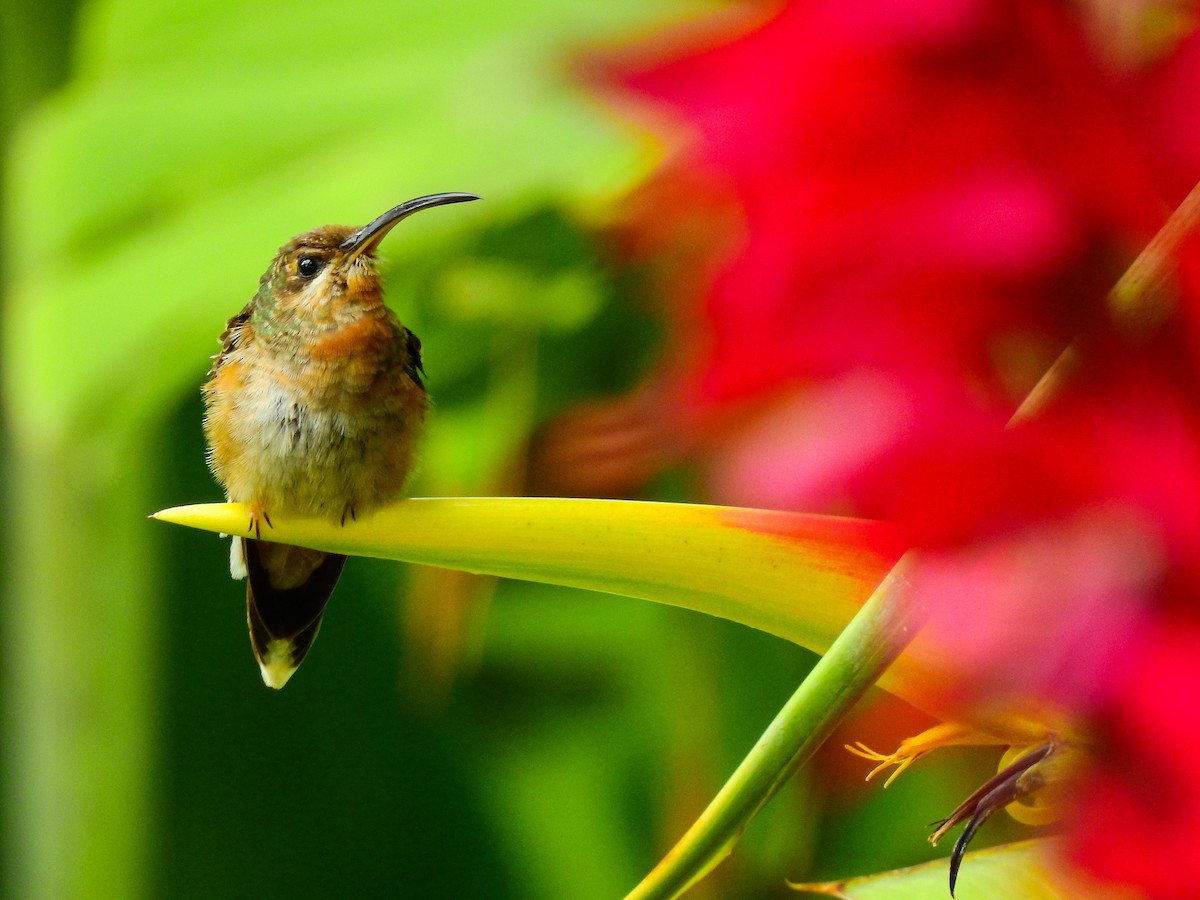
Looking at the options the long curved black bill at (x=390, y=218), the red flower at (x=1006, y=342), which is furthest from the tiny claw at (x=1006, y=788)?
the long curved black bill at (x=390, y=218)


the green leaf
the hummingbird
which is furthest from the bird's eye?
the green leaf

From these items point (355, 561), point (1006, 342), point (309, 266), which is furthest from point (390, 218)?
point (355, 561)

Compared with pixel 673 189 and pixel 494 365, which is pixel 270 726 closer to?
pixel 494 365

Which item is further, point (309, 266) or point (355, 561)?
point (355, 561)

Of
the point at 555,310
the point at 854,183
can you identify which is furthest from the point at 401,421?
the point at 854,183

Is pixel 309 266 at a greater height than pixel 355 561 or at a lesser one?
greater

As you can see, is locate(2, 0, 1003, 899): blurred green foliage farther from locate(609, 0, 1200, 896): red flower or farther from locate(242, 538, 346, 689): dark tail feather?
locate(609, 0, 1200, 896): red flower

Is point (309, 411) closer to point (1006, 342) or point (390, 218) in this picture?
point (390, 218)
